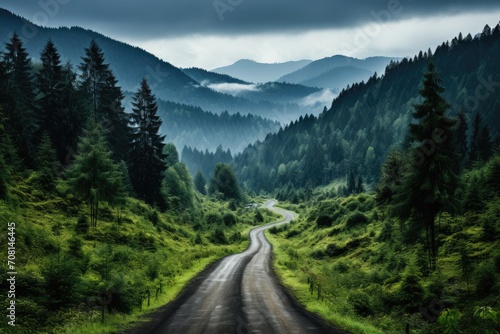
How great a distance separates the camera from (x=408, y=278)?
67.6 feet

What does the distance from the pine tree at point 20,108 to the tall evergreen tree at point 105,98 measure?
28.9 ft

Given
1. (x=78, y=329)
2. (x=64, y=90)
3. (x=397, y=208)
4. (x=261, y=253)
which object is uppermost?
(x=64, y=90)

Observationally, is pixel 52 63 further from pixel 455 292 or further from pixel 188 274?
pixel 455 292

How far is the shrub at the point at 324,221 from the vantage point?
66.3 m

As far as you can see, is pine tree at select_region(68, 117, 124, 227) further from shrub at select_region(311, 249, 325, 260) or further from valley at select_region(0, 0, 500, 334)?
shrub at select_region(311, 249, 325, 260)

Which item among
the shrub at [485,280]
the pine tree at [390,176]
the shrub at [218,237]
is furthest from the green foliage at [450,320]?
the shrub at [218,237]

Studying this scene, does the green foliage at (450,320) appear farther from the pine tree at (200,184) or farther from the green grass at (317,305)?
the pine tree at (200,184)

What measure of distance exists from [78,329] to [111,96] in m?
59.2

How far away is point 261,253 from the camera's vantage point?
52.9 meters

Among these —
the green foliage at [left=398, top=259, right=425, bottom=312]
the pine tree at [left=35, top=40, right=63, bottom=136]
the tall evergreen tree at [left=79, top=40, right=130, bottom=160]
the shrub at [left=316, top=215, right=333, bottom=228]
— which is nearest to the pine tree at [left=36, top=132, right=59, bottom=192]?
the pine tree at [left=35, top=40, right=63, bottom=136]

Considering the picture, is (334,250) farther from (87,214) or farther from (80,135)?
(80,135)

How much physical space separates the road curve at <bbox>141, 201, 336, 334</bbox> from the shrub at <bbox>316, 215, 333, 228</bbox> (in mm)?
34442

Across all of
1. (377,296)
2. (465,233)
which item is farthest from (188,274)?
(465,233)

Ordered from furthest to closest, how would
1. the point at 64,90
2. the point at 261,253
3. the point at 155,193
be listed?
the point at 155,193, the point at 64,90, the point at 261,253
